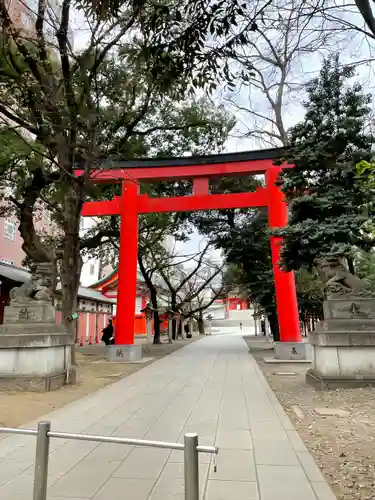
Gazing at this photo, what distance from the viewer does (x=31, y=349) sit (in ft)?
27.0

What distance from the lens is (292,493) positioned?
3219 mm

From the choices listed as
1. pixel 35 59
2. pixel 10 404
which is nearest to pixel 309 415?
pixel 10 404

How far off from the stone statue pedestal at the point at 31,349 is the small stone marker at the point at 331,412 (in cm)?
534

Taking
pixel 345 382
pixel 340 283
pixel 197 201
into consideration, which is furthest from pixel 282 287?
pixel 345 382

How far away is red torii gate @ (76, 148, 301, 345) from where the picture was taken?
550 inches

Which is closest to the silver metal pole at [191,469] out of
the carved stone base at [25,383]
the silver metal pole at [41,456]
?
the silver metal pole at [41,456]

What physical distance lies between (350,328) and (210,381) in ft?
11.9

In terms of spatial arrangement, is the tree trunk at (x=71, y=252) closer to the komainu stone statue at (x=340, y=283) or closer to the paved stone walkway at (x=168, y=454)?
the paved stone walkway at (x=168, y=454)

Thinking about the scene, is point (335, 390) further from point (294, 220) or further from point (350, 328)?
point (294, 220)

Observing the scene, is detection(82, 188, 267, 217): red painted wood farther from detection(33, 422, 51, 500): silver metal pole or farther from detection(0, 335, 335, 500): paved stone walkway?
detection(33, 422, 51, 500): silver metal pole

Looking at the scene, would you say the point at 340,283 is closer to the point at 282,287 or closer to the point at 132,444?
the point at 282,287

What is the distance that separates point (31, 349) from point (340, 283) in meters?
6.66

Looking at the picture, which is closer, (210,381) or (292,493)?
(292,493)

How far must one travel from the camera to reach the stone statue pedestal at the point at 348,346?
773cm
